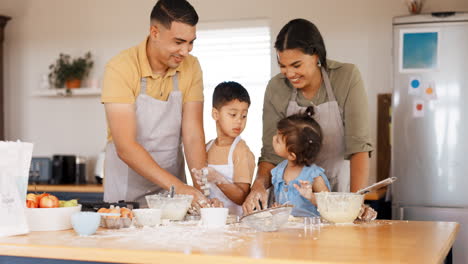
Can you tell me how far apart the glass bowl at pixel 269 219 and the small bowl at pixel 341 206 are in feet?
0.77

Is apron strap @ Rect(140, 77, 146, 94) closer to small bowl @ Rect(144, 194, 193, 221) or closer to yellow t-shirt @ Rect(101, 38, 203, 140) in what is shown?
yellow t-shirt @ Rect(101, 38, 203, 140)

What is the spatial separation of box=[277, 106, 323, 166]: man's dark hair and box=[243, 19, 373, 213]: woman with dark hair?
7 centimetres

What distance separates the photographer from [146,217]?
1.91 meters

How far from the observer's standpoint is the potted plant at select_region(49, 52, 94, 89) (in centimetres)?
518

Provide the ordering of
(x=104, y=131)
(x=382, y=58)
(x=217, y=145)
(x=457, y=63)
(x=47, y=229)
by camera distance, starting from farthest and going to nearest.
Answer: (x=104, y=131), (x=382, y=58), (x=457, y=63), (x=217, y=145), (x=47, y=229)

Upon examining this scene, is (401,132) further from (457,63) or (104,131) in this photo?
(104,131)

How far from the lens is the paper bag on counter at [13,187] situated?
172cm

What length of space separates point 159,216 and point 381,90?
2912mm

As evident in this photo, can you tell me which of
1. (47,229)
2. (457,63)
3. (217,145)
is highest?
(457,63)

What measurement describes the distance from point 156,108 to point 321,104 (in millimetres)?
671

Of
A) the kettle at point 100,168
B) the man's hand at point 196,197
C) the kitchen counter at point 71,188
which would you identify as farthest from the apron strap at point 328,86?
the kettle at point 100,168

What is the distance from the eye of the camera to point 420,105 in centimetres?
395

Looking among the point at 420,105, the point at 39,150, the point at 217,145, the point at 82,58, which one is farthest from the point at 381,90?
the point at 39,150

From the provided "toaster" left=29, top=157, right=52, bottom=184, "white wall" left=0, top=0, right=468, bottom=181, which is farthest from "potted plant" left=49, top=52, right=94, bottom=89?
"toaster" left=29, top=157, right=52, bottom=184
